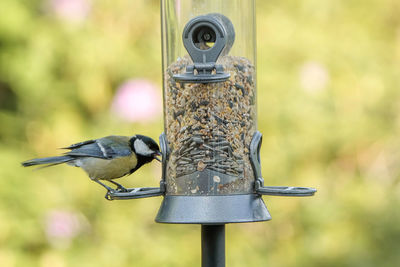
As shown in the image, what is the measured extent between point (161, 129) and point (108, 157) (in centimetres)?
104

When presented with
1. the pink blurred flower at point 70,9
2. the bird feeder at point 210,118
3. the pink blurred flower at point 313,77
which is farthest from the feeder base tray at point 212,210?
the pink blurred flower at point 70,9

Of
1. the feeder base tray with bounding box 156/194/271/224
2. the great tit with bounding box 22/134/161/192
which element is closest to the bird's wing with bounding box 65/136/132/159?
the great tit with bounding box 22/134/161/192

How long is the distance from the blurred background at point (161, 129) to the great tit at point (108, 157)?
0.93 m

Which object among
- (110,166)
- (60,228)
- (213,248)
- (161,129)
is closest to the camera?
(213,248)

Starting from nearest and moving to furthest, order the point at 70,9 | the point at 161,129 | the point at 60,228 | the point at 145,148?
the point at 145,148, the point at 60,228, the point at 161,129, the point at 70,9

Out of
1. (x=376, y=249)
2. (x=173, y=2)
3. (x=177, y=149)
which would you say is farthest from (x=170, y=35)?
(x=376, y=249)

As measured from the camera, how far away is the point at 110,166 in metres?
3.52

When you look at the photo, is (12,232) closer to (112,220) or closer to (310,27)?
(112,220)

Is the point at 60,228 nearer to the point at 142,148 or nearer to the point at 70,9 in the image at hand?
the point at 142,148

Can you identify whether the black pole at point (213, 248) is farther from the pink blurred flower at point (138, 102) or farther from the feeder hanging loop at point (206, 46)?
the pink blurred flower at point (138, 102)

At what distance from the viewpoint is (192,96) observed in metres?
3.01

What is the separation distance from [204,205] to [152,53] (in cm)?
214

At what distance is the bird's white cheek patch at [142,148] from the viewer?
3346mm

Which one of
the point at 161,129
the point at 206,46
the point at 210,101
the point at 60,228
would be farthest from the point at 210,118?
the point at 60,228
